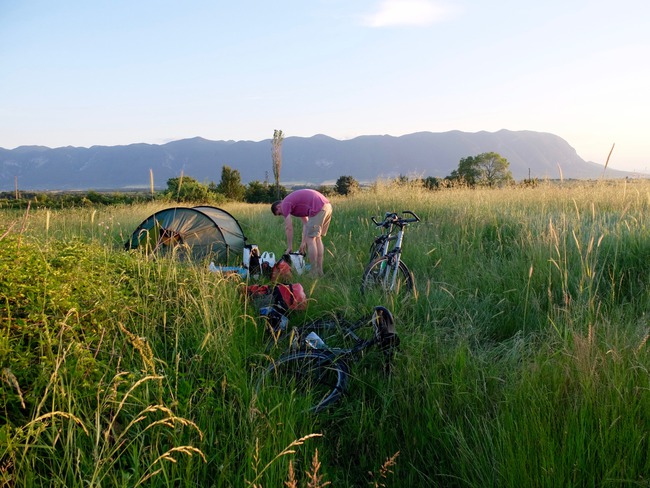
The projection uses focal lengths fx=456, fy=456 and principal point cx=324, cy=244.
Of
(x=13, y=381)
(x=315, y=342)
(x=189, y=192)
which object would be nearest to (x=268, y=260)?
(x=315, y=342)

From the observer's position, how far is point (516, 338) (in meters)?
4.00

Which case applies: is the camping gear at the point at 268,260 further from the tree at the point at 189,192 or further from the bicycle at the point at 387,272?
the tree at the point at 189,192

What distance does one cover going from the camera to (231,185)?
41.3 meters

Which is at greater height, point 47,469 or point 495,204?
point 495,204

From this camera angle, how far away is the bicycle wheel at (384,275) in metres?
5.55

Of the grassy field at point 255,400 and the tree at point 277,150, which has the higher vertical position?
the tree at point 277,150

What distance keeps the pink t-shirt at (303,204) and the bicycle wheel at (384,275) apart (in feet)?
7.77

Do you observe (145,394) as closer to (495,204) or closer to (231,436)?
(231,436)

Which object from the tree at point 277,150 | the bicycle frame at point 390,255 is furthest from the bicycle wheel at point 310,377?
the tree at point 277,150

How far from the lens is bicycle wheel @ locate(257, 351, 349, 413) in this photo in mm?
2953

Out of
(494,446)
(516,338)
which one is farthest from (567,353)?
(516,338)

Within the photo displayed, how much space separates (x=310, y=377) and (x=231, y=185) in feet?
130

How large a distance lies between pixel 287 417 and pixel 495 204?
8.59 m

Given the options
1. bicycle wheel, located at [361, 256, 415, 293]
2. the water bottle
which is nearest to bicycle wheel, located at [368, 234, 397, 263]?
bicycle wheel, located at [361, 256, 415, 293]
